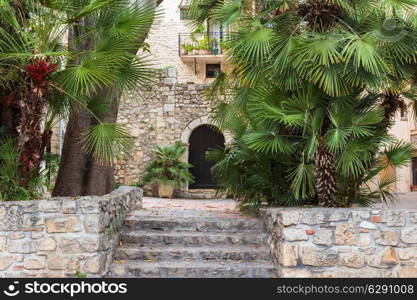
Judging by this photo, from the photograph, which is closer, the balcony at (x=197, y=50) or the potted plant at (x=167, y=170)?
the potted plant at (x=167, y=170)

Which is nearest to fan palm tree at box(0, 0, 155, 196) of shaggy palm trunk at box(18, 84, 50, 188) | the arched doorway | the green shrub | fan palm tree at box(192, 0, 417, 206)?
shaggy palm trunk at box(18, 84, 50, 188)

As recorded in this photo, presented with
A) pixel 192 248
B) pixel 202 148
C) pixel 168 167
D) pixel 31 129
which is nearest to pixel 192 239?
pixel 192 248

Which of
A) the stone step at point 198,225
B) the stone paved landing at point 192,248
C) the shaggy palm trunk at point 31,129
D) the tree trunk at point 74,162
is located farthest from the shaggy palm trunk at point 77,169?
the shaggy palm trunk at point 31,129

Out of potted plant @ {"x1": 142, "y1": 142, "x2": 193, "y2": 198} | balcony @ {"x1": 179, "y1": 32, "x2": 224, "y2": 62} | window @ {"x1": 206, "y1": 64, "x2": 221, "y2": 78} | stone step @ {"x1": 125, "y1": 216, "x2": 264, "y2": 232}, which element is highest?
balcony @ {"x1": 179, "y1": 32, "x2": 224, "y2": 62}

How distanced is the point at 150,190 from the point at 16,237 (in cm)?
899

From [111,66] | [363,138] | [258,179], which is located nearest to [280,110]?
[363,138]

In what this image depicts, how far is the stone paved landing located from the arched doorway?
762cm

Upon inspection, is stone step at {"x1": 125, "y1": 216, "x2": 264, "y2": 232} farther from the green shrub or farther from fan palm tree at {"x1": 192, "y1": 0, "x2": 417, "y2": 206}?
the green shrub

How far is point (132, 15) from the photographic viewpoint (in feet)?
18.0

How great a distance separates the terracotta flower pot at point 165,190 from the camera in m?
13.4

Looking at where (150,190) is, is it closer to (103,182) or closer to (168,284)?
(103,182)

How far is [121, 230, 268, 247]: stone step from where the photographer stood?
6039mm

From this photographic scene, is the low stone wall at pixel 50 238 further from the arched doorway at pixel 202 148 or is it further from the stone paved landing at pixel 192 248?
the arched doorway at pixel 202 148

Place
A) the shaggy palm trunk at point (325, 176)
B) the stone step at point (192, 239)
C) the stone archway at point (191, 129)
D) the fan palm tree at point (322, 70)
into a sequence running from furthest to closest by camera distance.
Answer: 1. the stone archway at point (191, 129)
2. the stone step at point (192, 239)
3. the shaggy palm trunk at point (325, 176)
4. the fan palm tree at point (322, 70)
